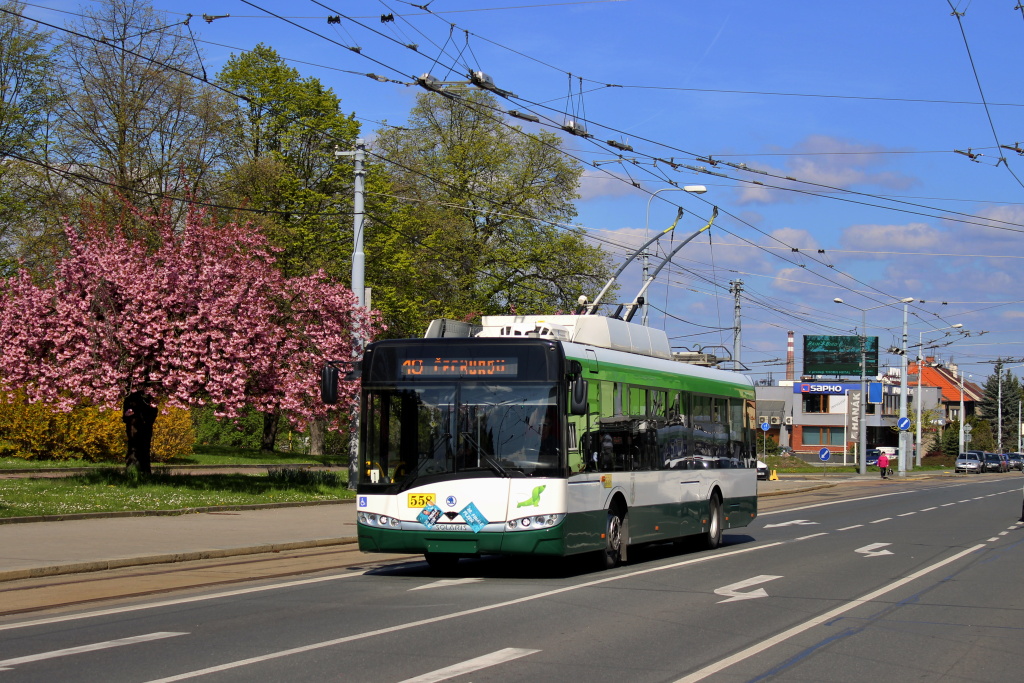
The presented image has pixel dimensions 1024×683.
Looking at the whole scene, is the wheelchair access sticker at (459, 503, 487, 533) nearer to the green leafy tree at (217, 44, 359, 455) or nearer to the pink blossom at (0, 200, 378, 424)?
the pink blossom at (0, 200, 378, 424)

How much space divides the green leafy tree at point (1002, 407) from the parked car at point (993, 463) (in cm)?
4287

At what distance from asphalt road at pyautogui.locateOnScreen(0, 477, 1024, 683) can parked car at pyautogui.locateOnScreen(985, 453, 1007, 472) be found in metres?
77.1

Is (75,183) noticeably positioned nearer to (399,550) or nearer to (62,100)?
(62,100)

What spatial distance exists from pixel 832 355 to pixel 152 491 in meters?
81.6

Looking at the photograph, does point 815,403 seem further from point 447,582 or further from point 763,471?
point 447,582

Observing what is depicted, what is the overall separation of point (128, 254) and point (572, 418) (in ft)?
51.8

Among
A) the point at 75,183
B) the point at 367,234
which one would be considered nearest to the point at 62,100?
the point at 75,183

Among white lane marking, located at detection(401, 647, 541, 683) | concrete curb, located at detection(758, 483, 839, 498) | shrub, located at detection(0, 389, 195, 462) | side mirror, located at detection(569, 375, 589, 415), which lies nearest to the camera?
white lane marking, located at detection(401, 647, 541, 683)

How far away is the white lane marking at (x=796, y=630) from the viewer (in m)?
8.21

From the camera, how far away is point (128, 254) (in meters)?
26.7

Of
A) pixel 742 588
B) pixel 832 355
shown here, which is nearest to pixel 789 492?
pixel 742 588

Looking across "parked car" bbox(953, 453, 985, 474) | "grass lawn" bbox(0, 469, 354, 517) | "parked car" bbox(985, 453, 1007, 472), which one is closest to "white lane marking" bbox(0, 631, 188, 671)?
"grass lawn" bbox(0, 469, 354, 517)

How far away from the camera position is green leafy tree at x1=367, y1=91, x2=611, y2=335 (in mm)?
49656

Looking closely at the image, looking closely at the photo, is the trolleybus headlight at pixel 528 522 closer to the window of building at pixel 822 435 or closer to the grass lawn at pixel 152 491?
the grass lawn at pixel 152 491
